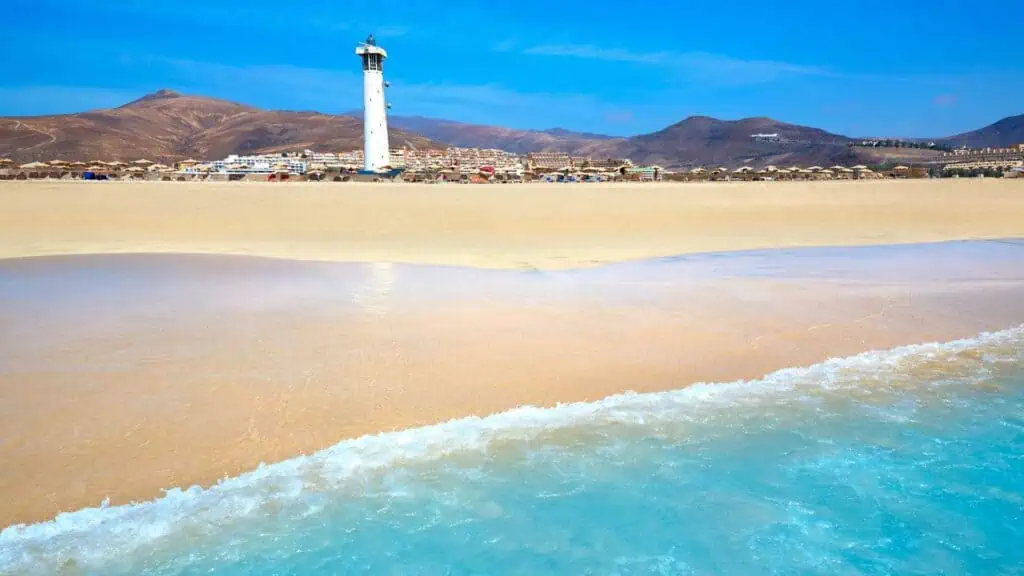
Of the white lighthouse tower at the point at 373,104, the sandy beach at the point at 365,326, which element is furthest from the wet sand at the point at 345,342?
the white lighthouse tower at the point at 373,104

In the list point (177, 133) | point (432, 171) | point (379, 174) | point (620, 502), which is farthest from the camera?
point (177, 133)

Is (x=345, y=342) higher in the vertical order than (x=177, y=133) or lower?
lower

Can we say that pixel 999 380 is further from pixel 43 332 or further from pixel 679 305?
pixel 43 332

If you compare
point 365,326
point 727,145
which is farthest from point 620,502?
point 727,145

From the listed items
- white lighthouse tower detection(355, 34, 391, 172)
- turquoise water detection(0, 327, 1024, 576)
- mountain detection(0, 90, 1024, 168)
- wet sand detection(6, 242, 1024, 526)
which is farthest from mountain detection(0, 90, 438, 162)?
turquoise water detection(0, 327, 1024, 576)

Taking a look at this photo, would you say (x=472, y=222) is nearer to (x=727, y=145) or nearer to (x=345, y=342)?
(x=345, y=342)
